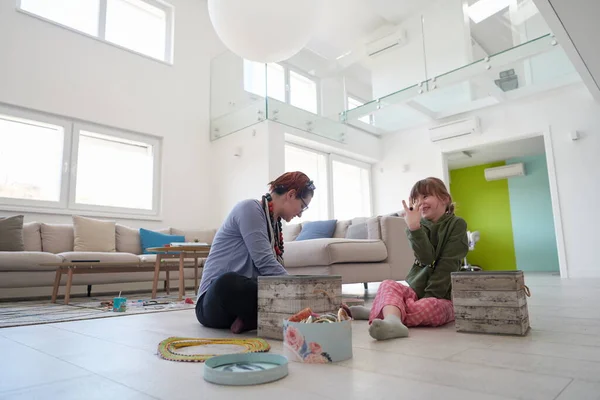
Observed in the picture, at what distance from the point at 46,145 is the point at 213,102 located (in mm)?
2310

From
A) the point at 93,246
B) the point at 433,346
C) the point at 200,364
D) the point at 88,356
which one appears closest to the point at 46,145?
the point at 93,246

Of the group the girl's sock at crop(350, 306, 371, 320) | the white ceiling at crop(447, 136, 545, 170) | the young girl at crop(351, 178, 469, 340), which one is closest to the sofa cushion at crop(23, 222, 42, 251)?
the girl's sock at crop(350, 306, 371, 320)

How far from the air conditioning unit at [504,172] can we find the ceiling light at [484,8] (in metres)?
3.88

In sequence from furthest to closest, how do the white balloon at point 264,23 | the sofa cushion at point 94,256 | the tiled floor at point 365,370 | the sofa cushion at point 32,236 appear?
1. the sofa cushion at point 32,236
2. the sofa cushion at point 94,256
3. the white balloon at point 264,23
4. the tiled floor at point 365,370

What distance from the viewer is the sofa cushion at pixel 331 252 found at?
2891 millimetres

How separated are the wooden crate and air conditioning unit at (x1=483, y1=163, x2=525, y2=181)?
7.62m

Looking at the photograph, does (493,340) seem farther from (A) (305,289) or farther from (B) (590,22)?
(B) (590,22)

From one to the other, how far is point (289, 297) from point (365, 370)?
0.46m

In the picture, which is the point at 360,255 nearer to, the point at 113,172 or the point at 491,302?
the point at 491,302

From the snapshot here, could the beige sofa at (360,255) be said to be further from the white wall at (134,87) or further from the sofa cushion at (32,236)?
the white wall at (134,87)

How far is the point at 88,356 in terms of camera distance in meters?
1.23

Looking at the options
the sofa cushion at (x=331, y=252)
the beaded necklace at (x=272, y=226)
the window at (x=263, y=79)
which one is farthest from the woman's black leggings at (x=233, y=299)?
the window at (x=263, y=79)

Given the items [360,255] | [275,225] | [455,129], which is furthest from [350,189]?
[275,225]

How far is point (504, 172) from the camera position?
8.03 metres
